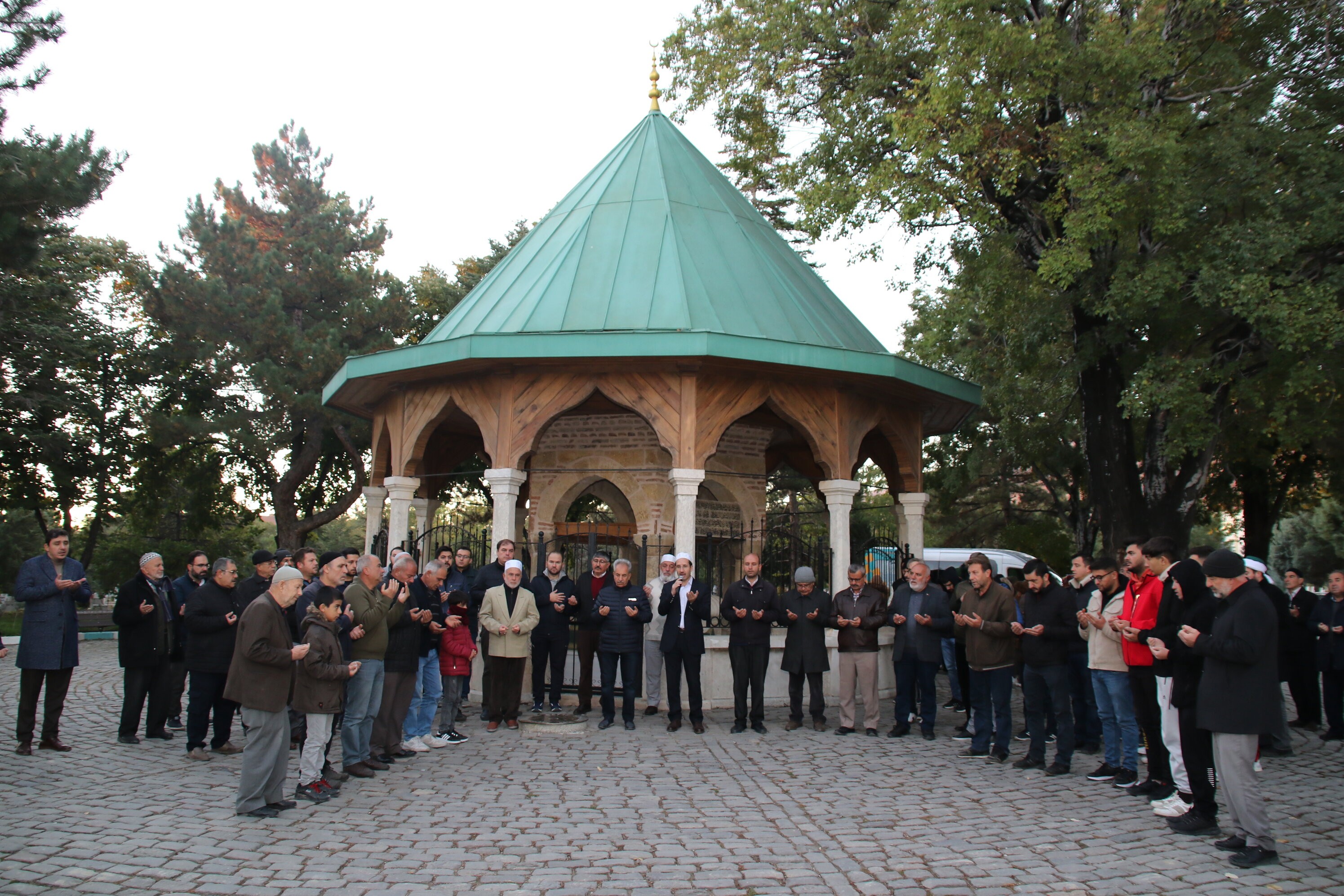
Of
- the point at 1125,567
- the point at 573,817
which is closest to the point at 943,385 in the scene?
the point at 1125,567

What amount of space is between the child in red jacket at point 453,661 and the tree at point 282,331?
1430cm

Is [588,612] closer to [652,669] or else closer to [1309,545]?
[652,669]

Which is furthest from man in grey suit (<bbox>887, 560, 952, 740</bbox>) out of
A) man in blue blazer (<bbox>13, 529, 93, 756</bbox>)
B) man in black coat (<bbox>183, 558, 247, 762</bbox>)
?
man in blue blazer (<bbox>13, 529, 93, 756</bbox>)

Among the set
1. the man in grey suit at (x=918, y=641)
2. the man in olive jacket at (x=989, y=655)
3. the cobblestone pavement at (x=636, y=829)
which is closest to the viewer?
the cobblestone pavement at (x=636, y=829)

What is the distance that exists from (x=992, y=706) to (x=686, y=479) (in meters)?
3.60

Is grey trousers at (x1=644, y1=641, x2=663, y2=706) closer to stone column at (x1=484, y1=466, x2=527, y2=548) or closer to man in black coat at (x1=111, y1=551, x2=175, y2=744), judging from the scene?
stone column at (x1=484, y1=466, x2=527, y2=548)

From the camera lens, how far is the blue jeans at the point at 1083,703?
7.95 metres

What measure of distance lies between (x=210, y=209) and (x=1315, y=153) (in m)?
21.4

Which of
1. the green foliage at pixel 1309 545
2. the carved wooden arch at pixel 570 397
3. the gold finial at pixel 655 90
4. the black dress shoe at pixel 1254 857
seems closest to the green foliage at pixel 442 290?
the gold finial at pixel 655 90

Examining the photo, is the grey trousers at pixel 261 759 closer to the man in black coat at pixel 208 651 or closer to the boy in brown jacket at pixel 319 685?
the boy in brown jacket at pixel 319 685

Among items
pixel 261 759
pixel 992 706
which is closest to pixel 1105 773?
pixel 992 706

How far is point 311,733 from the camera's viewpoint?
601 cm

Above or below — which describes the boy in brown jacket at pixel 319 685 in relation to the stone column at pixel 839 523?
below

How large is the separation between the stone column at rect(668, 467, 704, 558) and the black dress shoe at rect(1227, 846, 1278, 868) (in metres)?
Result: 5.62
